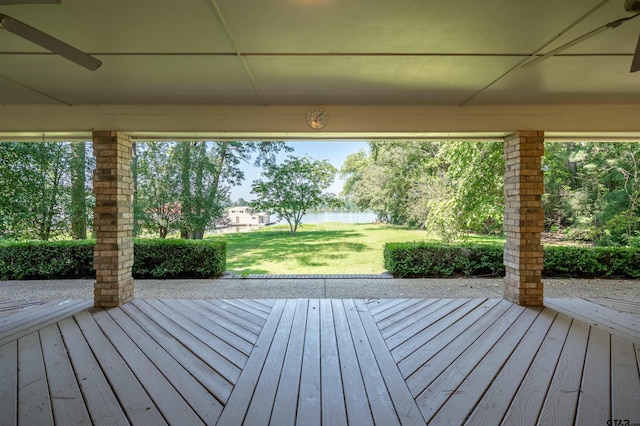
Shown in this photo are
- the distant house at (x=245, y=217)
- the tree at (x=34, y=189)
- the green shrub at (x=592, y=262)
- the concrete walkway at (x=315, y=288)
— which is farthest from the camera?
the distant house at (x=245, y=217)

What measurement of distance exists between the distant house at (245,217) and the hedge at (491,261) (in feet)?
16.9

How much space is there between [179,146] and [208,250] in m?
3.26

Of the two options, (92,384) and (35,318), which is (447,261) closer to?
(92,384)

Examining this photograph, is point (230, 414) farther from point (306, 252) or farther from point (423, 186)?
point (423, 186)

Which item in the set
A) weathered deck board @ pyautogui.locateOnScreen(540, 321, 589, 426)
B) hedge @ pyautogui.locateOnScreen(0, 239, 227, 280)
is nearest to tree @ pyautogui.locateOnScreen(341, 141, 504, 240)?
weathered deck board @ pyautogui.locateOnScreen(540, 321, 589, 426)

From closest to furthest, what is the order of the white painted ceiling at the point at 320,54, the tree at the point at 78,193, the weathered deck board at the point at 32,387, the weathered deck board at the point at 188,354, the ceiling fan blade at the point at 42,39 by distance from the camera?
the ceiling fan blade at the point at 42,39, the weathered deck board at the point at 32,387, the white painted ceiling at the point at 320,54, the weathered deck board at the point at 188,354, the tree at the point at 78,193

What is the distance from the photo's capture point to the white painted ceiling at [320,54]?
185cm

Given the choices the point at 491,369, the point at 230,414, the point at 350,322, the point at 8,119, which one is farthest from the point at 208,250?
the point at 491,369

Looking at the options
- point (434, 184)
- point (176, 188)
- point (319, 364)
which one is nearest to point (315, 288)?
point (319, 364)

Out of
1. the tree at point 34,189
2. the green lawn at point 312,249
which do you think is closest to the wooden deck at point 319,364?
the tree at point 34,189

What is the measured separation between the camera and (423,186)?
982 centimetres

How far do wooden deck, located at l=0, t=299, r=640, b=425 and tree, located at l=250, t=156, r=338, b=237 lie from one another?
6.71 meters

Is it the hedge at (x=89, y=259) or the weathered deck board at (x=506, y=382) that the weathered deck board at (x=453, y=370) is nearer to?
the weathered deck board at (x=506, y=382)

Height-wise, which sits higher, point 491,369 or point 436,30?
point 436,30
